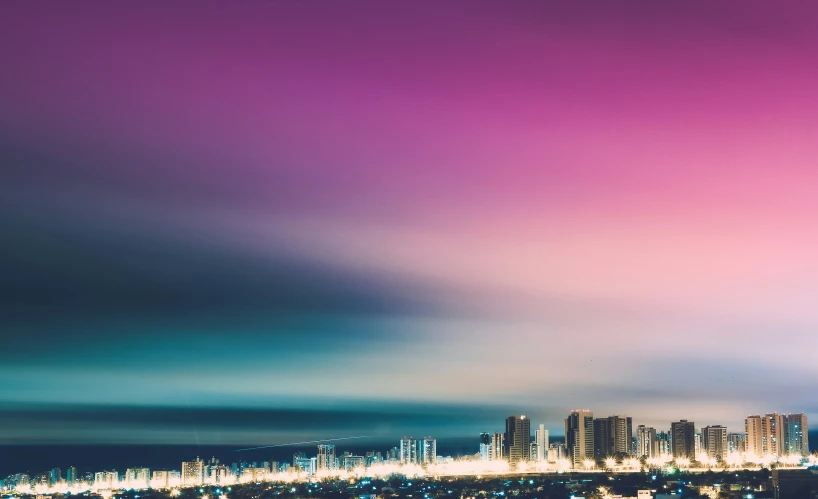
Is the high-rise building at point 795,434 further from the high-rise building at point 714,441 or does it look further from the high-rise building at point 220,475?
the high-rise building at point 220,475

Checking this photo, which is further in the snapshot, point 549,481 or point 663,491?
point 549,481

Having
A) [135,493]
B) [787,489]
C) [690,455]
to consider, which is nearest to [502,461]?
[690,455]

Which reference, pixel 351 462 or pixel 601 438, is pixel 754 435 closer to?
pixel 601 438

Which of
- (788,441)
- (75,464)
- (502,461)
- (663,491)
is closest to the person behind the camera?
(663,491)

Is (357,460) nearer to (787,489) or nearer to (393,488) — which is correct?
(393,488)

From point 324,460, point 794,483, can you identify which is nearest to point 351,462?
point 324,460

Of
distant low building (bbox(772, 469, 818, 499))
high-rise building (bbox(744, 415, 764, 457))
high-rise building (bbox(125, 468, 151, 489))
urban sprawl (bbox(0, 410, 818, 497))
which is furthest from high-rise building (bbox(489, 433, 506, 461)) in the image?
distant low building (bbox(772, 469, 818, 499))

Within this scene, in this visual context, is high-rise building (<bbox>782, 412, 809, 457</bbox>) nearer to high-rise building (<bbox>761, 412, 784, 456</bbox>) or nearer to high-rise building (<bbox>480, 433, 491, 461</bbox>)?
high-rise building (<bbox>761, 412, 784, 456</bbox>)
